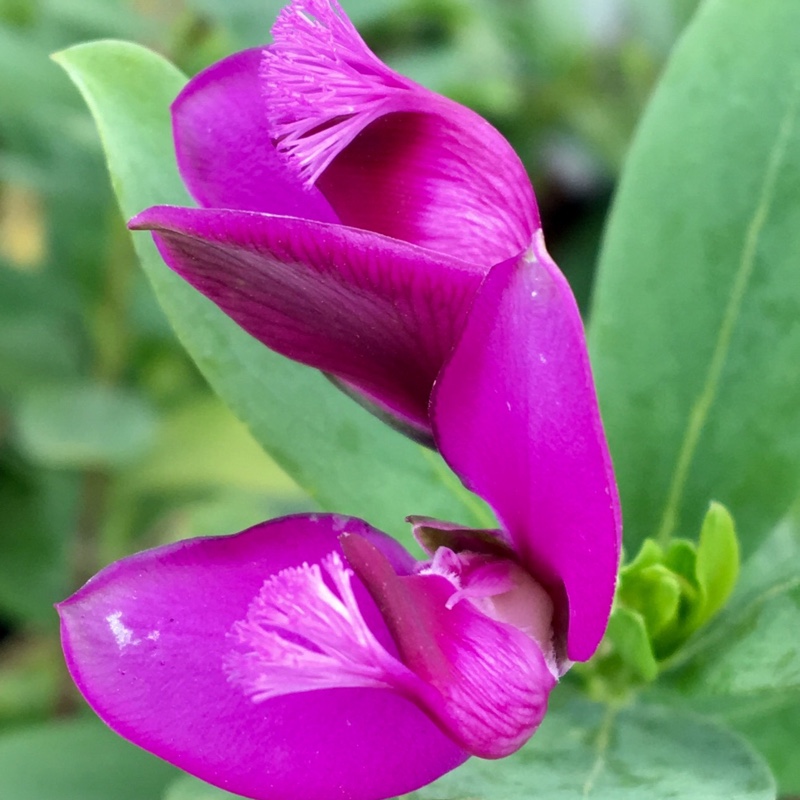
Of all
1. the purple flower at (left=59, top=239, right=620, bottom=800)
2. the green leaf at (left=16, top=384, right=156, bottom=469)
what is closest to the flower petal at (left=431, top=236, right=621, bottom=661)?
the purple flower at (left=59, top=239, right=620, bottom=800)

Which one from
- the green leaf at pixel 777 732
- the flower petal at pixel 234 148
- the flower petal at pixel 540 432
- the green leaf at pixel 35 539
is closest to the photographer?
the flower petal at pixel 540 432

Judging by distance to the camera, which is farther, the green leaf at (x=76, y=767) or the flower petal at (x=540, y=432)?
the green leaf at (x=76, y=767)

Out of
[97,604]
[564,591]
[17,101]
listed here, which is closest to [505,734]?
[564,591]

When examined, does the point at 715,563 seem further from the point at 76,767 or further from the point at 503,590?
the point at 76,767

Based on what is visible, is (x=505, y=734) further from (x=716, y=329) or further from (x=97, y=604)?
(x=716, y=329)

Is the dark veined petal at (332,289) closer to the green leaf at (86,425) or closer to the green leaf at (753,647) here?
the green leaf at (753,647)

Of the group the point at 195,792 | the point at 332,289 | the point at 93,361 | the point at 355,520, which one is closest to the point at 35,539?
the point at 93,361

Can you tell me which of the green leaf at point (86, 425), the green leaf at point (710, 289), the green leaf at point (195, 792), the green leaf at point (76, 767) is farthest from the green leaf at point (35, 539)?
the green leaf at point (710, 289)
